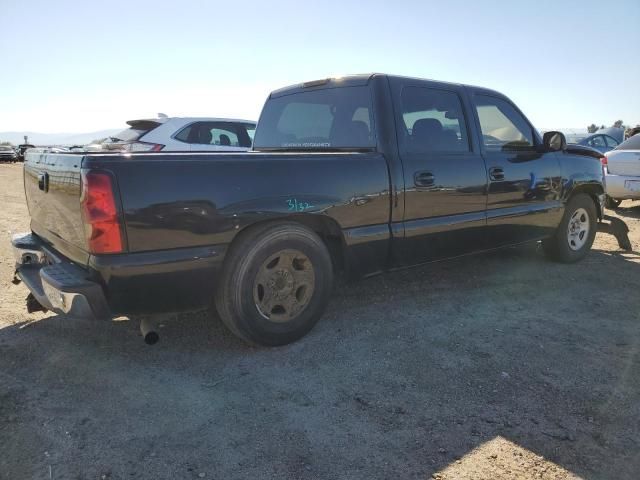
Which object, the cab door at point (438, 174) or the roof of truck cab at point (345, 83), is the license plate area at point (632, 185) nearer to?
the roof of truck cab at point (345, 83)

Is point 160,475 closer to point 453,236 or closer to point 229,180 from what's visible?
point 229,180

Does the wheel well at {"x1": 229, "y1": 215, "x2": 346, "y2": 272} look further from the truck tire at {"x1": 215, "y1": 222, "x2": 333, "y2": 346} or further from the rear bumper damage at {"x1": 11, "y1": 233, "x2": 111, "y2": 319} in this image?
the rear bumper damage at {"x1": 11, "y1": 233, "x2": 111, "y2": 319}

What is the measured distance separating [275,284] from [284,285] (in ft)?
0.22

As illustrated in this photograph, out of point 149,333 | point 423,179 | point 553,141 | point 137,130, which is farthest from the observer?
point 137,130

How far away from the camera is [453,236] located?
396 centimetres

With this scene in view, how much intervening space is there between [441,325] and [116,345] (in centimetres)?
231

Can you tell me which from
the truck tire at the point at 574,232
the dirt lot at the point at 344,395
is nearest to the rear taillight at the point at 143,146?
the dirt lot at the point at 344,395

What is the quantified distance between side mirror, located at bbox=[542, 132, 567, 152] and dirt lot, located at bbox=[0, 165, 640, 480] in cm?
158

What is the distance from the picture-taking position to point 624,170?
323 inches

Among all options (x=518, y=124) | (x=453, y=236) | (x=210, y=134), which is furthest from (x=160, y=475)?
(x=210, y=134)

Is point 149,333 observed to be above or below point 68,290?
below

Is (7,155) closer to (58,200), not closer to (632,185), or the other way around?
(58,200)

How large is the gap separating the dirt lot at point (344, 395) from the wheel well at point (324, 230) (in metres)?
0.53

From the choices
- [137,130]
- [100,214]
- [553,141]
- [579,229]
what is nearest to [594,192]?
[579,229]
